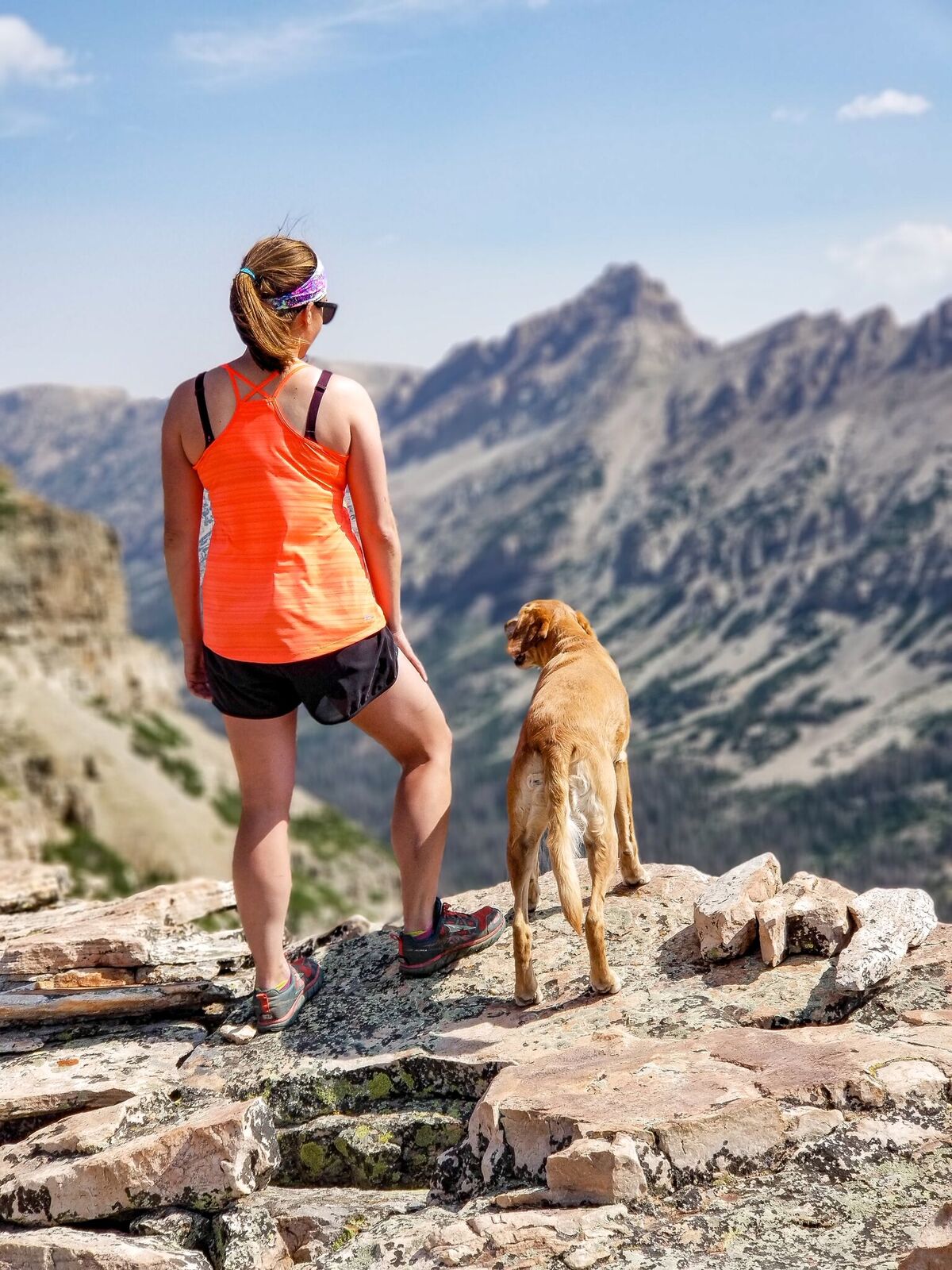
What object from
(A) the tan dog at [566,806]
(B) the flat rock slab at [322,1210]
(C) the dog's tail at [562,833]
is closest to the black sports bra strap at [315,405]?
(A) the tan dog at [566,806]

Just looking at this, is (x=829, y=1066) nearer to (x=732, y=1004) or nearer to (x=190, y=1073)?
(x=732, y=1004)

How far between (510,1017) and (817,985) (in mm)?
2065

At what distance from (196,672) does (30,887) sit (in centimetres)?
562

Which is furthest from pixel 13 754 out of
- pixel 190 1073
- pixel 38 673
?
pixel 190 1073

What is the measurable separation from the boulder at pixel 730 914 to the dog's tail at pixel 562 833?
108 cm

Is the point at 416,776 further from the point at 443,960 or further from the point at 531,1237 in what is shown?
the point at 531,1237

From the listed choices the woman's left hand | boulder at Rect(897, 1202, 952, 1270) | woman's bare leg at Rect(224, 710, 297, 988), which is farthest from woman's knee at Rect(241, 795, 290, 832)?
boulder at Rect(897, 1202, 952, 1270)

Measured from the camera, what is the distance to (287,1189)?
23.2 ft

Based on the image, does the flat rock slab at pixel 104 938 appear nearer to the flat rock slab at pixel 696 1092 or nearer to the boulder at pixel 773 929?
the flat rock slab at pixel 696 1092

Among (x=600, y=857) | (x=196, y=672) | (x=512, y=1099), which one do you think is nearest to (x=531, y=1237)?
(x=512, y=1099)

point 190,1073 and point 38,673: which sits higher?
point 38,673

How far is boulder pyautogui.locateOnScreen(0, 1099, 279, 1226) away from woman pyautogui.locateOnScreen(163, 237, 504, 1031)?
151 cm

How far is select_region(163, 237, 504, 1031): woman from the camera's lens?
727cm

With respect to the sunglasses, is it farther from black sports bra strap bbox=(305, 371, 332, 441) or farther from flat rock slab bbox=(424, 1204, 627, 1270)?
flat rock slab bbox=(424, 1204, 627, 1270)
